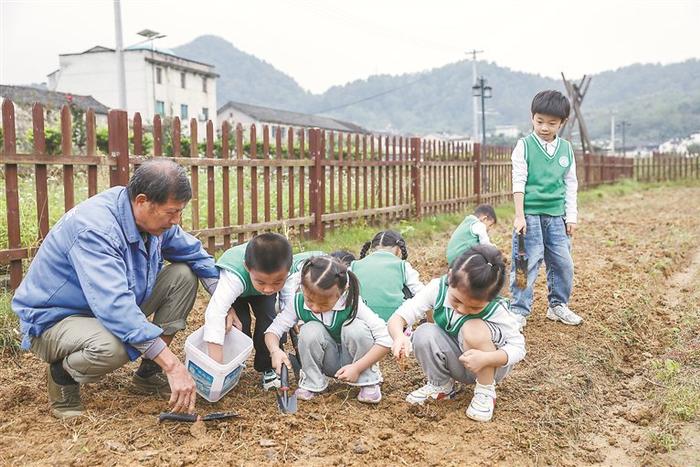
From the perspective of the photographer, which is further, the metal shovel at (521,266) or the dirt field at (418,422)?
the metal shovel at (521,266)

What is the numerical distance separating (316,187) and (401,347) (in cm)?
489

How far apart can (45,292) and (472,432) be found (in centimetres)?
190

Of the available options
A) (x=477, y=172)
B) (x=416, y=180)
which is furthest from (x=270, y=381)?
(x=477, y=172)

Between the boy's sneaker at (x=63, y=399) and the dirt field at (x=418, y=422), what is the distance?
51 mm

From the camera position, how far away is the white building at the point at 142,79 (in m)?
43.4

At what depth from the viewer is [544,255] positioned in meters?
4.53

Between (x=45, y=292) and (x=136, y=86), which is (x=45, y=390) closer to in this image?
(x=45, y=292)

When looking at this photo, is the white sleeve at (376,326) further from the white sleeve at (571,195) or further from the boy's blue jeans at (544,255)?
the white sleeve at (571,195)

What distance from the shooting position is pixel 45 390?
319cm

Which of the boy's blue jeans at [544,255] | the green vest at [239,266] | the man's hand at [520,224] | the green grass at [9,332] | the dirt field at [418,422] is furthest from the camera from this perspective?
the boy's blue jeans at [544,255]

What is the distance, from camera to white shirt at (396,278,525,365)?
281 centimetres

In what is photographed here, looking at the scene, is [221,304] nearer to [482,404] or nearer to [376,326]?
[376,326]

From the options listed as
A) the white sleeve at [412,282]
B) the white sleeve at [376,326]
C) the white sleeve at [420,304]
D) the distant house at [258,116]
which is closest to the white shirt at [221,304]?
the white sleeve at [376,326]

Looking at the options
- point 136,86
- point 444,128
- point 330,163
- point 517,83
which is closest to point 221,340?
point 330,163
